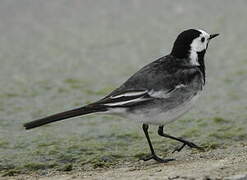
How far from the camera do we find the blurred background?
6.78m

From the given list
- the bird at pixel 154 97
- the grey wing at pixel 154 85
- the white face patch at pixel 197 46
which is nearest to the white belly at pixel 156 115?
the bird at pixel 154 97

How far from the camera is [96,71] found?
356 inches

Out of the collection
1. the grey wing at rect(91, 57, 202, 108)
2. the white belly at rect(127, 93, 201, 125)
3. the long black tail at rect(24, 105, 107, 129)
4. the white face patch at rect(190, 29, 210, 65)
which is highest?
the white face patch at rect(190, 29, 210, 65)

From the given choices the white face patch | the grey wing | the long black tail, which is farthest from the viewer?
the white face patch

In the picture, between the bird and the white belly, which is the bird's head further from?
the white belly

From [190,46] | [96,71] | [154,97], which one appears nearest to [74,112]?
[154,97]

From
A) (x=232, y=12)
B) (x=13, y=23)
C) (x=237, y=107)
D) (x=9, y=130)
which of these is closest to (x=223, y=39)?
(x=232, y=12)

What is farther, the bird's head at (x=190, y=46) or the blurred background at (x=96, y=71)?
the blurred background at (x=96, y=71)

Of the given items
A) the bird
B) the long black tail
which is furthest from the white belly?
the long black tail

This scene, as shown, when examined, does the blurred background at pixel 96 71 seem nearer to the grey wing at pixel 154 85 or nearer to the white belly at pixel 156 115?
the white belly at pixel 156 115

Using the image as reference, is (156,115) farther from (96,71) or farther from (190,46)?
(96,71)

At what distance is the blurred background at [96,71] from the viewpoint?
22.2 ft

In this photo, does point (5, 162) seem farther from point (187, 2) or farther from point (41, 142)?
point (187, 2)

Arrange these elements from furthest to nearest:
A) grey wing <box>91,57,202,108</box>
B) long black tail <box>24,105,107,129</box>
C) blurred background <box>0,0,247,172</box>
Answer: blurred background <box>0,0,247,172</box> → grey wing <box>91,57,202,108</box> → long black tail <box>24,105,107,129</box>
